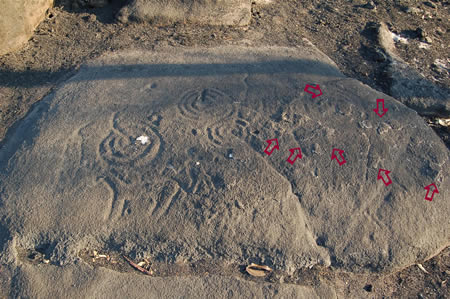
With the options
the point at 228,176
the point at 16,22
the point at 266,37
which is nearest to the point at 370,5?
A: the point at 266,37

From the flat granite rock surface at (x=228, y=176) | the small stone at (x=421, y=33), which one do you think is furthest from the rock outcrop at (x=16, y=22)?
the small stone at (x=421, y=33)

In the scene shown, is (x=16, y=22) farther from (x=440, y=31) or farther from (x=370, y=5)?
(x=440, y=31)

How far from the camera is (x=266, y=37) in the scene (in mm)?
3678

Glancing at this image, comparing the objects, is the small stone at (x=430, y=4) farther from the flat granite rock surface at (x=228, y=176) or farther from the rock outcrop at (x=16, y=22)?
the rock outcrop at (x=16, y=22)

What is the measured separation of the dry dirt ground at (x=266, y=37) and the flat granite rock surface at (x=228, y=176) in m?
0.57

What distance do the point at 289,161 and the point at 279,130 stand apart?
262 millimetres

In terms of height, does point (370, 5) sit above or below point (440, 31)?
above

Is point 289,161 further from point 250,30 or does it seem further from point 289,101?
point 250,30

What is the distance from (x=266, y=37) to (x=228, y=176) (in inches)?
74.1

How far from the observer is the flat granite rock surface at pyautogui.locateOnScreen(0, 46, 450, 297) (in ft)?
7.07

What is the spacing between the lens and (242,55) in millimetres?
3287

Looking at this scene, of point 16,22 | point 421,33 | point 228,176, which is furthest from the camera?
point 421,33

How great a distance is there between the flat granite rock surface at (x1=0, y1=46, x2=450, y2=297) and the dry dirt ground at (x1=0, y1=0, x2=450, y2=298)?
0.57 meters

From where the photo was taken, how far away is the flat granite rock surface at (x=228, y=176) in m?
2.15
